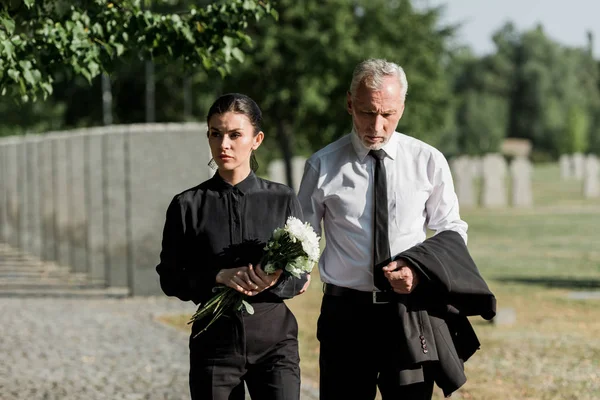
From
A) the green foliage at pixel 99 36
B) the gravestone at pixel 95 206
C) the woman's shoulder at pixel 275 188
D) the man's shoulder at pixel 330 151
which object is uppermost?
the green foliage at pixel 99 36

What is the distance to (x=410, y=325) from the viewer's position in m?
4.11

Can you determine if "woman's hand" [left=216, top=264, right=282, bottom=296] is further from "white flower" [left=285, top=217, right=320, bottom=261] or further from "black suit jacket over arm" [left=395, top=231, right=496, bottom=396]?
"black suit jacket over arm" [left=395, top=231, right=496, bottom=396]

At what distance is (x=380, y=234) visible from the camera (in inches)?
163

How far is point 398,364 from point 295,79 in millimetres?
22839

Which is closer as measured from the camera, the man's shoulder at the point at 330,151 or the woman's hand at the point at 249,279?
the woman's hand at the point at 249,279

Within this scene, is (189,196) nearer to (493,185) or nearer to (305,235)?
(305,235)

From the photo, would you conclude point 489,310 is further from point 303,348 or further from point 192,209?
point 303,348

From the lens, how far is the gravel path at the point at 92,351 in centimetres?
798

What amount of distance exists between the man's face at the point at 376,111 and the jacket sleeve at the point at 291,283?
0.34m

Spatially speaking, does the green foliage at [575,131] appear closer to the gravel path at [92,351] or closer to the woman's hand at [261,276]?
the gravel path at [92,351]

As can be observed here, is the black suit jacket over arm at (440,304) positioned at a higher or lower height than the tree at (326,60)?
lower

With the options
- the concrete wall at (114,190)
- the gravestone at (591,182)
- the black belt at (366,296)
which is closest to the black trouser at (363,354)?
the black belt at (366,296)

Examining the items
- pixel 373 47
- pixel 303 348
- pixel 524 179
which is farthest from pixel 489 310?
pixel 524 179

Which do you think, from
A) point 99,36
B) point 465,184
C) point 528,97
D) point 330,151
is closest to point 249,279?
point 330,151
